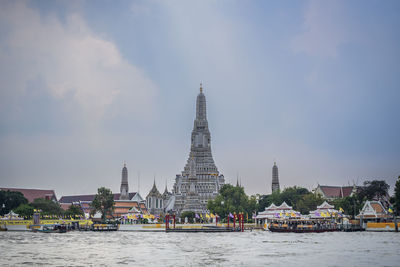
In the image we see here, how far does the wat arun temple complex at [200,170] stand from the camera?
146250 mm

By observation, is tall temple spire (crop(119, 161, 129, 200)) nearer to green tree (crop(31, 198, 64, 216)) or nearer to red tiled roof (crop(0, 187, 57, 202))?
red tiled roof (crop(0, 187, 57, 202))

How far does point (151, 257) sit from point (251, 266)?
9618 mm

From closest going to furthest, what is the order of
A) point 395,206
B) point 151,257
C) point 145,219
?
1. point 151,257
2. point 395,206
3. point 145,219

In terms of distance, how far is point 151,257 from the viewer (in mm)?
39812

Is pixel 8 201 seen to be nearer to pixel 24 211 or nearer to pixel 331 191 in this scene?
pixel 24 211

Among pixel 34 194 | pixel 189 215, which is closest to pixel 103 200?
pixel 189 215

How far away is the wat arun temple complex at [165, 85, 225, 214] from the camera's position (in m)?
146

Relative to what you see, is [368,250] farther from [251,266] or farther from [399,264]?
[251,266]

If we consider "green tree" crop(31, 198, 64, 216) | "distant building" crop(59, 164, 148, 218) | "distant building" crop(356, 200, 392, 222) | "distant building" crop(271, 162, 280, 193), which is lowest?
"distant building" crop(356, 200, 392, 222)

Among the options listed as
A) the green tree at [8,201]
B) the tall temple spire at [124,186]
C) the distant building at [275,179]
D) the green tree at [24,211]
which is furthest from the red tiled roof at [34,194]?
the distant building at [275,179]

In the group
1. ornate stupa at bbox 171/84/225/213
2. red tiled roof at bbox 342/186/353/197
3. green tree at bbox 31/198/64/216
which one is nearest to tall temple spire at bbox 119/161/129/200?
ornate stupa at bbox 171/84/225/213

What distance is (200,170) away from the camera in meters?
152

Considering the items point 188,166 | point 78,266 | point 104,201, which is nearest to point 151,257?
point 78,266

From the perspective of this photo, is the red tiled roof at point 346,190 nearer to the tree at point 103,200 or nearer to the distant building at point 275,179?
the distant building at point 275,179
